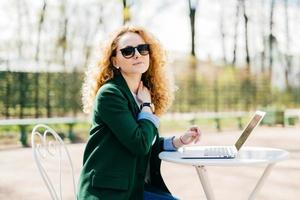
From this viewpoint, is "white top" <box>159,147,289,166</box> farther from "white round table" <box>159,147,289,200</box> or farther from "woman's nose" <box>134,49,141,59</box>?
"woman's nose" <box>134,49,141,59</box>

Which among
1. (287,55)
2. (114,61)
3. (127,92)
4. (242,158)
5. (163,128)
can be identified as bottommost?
(163,128)

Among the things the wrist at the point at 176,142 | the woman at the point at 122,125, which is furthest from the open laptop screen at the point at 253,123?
the woman at the point at 122,125

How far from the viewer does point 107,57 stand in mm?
2658

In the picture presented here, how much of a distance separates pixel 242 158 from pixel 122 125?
901 millimetres

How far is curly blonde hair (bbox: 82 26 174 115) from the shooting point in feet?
8.73

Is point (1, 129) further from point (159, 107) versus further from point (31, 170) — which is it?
point (159, 107)

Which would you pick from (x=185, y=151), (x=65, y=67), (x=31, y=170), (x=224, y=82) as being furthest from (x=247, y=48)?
(x=185, y=151)

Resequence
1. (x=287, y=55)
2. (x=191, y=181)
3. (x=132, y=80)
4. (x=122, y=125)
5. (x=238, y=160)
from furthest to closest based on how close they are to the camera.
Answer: (x=287, y=55) < (x=191, y=181) < (x=238, y=160) < (x=132, y=80) < (x=122, y=125)

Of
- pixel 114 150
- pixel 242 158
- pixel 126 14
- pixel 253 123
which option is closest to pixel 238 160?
pixel 242 158

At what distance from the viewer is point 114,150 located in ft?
7.82

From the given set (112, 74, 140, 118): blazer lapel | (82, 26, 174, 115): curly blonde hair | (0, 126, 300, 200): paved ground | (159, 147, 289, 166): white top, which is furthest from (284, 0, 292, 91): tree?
(112, 74, 140, 118): blazer lapel

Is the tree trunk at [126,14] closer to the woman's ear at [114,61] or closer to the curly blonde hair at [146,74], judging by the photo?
the curly blonde hair at [146,74]

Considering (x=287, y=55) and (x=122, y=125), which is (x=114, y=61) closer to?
(x=122, y=125)

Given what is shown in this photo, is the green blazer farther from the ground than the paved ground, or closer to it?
farther from the ground
